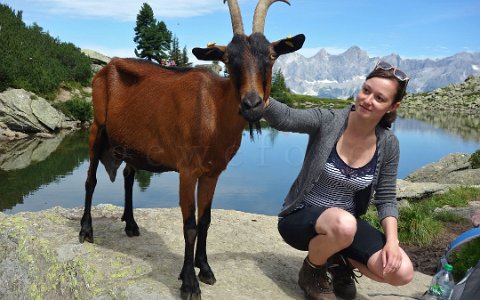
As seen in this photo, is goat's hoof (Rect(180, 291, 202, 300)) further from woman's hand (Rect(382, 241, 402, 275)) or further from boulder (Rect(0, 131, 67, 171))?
boulder (Rect(0, 131, 67, 171))

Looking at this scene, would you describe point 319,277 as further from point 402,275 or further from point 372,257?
point 402,275

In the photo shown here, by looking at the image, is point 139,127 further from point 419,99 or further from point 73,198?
point 419,99

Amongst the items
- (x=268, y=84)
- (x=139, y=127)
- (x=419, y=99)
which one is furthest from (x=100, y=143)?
(x=419, y=99)

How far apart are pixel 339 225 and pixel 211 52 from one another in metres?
1.95

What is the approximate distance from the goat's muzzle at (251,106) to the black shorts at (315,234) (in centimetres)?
137

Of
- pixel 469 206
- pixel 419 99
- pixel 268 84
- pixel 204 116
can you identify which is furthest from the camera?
pixel 419 99

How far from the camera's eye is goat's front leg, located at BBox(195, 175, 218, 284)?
15.4 ft

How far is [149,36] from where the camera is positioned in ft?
170

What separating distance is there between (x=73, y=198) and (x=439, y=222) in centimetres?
1258

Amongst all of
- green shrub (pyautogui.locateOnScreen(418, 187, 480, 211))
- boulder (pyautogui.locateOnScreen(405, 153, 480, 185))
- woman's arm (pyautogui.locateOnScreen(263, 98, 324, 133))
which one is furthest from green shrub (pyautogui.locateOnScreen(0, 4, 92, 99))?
woman's arm (pyautogui.locateOnScreen(263, 98, 324, 133))

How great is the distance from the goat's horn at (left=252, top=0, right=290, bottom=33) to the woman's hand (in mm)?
2345

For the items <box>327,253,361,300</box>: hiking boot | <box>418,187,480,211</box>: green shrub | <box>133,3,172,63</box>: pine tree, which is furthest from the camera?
<box>133,3,172,63</box>: pine tree

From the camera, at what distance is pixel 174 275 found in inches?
193

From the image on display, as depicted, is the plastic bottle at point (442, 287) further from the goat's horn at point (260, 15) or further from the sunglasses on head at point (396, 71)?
the goat's horn at point (260, 15)
